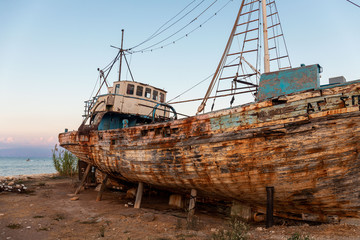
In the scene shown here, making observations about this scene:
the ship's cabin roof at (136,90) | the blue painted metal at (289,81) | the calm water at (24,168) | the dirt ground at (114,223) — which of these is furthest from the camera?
the calm water at (24,168)

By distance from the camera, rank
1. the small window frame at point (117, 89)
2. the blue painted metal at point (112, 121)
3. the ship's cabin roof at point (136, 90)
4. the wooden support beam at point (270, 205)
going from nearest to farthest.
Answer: the wooden support beam at point (270, 205) < the blue painted metal at point (112, 121) < the ship's cabin roof at point (136, 90) < the small window frame at point (117, 89)

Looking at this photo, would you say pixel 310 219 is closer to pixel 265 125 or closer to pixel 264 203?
pixel 264 203

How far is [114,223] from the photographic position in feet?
22.9

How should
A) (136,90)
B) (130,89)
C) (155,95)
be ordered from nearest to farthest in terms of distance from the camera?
1. (130,89)
2. (136,90)
3. (155,95)

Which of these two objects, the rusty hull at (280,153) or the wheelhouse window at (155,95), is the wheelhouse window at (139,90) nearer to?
the wheelhouse window at (155,95)

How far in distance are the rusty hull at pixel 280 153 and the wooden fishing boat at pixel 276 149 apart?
0.02 meters

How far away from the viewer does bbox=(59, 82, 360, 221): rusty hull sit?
17.1ft

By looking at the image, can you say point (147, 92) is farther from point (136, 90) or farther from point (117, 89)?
point (117, 89)

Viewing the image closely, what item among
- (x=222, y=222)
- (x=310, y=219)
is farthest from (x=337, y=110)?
(x=222, y=222)

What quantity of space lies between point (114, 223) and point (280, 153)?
5.37 m

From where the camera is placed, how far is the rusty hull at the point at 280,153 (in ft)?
17.1

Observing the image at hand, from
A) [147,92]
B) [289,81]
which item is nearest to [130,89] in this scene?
[147,92]

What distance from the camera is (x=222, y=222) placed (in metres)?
7.32

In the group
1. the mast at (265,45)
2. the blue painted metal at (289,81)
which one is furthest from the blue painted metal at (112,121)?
the blue painted metal at (289,81)
